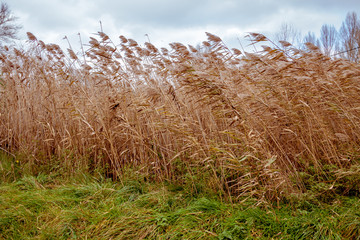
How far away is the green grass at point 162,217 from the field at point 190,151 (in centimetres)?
1

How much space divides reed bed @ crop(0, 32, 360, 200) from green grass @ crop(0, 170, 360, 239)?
0.65 feet

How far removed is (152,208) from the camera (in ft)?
7.41

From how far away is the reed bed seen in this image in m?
2.39

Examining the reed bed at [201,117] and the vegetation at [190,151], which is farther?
the reed bed at [201,117]

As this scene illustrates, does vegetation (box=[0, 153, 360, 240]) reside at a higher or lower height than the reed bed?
lower

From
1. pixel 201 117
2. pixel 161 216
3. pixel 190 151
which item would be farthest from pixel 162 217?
pixel 201 117

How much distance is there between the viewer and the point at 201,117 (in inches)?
133

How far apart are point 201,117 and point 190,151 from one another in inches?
26.7

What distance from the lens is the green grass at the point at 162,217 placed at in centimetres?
182

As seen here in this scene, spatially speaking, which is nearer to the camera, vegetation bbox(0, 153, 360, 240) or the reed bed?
vegetation bbox(0, 153, 360, 240)

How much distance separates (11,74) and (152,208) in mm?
4338

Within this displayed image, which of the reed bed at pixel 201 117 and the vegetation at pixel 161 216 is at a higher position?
the reed bed at pixel 201 117

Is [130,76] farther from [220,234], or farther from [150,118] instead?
[220,234]

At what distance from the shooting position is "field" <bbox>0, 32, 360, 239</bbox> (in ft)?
6.56
